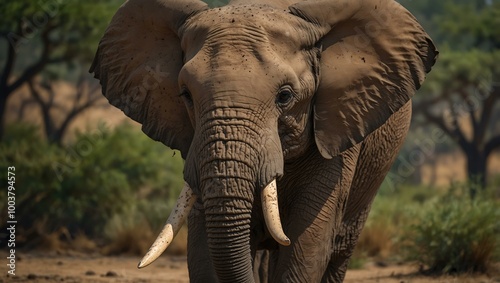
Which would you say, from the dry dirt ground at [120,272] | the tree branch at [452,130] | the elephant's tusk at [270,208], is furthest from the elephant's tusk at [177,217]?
the tree branch at [452,130]

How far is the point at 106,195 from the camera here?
1360 centimetres

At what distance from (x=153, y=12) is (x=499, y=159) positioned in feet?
131

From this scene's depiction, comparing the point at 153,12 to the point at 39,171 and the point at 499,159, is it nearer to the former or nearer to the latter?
the point at 39,171

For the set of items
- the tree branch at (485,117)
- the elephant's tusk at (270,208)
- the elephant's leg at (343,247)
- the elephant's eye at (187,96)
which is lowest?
the tree branch at (485,117)

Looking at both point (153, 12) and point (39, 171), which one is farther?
point (39, 171)

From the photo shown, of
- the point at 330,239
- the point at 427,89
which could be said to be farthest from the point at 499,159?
the point at 330,239

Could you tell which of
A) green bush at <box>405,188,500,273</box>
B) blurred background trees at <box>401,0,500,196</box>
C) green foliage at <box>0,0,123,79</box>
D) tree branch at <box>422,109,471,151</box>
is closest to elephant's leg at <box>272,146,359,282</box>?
green bush at <box>405,188,500,273</box>

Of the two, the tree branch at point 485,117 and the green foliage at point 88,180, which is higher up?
the green foliage at point 88,180

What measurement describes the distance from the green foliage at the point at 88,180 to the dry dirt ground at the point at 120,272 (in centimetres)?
157

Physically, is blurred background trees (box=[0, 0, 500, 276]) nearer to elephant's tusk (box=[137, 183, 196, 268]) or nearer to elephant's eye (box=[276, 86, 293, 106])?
elephant's eye (box=[276, 86, 293, 106])

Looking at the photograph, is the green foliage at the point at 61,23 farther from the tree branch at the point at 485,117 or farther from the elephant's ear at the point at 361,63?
the elephant's ear at the point at 361,63

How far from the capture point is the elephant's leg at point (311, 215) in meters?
5.46

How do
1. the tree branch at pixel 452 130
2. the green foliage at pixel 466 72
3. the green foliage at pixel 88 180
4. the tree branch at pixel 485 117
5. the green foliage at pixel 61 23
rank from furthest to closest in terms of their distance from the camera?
the tree branch at pixel 452 130
the tree branch at pixel 485 117
the green foliage at pixel 466 72
the green foliage at pixel 61 23
the green foliage at pixel 88 180

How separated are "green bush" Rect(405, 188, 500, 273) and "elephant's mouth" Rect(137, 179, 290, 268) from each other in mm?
4840
